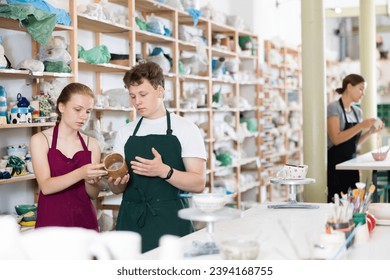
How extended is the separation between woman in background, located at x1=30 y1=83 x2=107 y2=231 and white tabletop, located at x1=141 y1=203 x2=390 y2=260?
0.79m

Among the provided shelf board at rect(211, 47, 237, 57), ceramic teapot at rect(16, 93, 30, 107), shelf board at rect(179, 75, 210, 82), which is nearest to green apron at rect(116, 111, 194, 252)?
ceramic teapot at rect(16, 93, 30, 107)

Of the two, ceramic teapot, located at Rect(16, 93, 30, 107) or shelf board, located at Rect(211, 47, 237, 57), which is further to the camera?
shelf board, located at Rect(211, 47, 237, 57)

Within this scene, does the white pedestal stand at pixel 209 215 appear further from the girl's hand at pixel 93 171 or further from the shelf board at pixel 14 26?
the shelf board at pixel 14 26

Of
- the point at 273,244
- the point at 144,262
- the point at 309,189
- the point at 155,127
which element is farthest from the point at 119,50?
the point at 144,262

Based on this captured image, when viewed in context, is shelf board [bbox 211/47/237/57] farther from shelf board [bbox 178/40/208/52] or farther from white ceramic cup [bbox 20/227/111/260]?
white ceramic cup [bbox 20/227/111/260]

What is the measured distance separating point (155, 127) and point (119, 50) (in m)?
3.17

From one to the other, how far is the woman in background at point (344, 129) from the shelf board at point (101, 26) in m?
2.10

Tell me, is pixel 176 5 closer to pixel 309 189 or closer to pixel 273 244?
pixel 309 189

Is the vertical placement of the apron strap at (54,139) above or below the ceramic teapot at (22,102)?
below

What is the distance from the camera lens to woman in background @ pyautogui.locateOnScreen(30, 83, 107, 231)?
3203mm

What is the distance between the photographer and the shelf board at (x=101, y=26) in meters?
5.17

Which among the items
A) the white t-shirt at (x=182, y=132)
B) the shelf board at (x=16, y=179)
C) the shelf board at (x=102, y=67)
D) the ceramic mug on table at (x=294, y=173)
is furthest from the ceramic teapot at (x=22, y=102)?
the ceramic mug on table at (x=294, y=173)

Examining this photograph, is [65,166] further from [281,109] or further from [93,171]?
[281,109]

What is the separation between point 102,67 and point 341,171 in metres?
2.49
